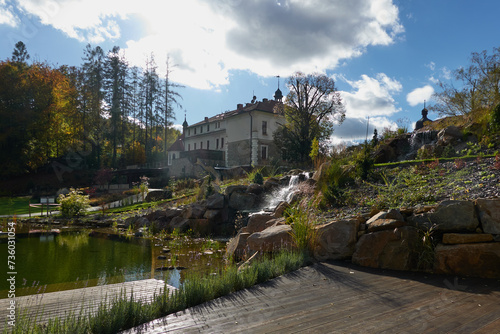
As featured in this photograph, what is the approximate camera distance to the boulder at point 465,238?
433 centimetres

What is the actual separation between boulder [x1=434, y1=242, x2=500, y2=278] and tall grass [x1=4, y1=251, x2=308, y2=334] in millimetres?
1997

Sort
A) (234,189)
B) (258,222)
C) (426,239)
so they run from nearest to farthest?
(426,239), (258,222), (234,189)

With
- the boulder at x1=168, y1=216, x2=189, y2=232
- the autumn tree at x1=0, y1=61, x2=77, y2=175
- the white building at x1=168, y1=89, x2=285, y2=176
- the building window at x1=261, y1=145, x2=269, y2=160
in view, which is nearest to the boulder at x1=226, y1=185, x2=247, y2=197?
the boulder at x1=168, y1=216, x2=189, y2=232

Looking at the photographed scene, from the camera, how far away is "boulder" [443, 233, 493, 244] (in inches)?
170

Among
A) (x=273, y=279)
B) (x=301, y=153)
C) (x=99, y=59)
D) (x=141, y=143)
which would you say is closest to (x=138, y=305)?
(x=273, y=279)

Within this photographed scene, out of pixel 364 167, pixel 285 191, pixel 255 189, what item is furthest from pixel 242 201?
pixel 364 167

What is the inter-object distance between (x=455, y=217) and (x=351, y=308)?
250cm

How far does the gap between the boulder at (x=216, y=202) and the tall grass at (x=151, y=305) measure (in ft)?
25.3

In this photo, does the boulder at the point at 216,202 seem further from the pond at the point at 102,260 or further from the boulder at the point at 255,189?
the pond at the point at 102,260

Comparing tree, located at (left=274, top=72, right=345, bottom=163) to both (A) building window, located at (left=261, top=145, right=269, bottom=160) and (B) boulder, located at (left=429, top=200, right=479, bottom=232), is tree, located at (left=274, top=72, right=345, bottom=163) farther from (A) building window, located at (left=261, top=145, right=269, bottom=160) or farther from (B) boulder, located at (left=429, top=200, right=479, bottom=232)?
(B) boulder, located at (left=429, top=200, right=479, bottom=232)

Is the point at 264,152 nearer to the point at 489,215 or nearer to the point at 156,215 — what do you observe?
the point at 156,215

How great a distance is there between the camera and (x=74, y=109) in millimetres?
35469

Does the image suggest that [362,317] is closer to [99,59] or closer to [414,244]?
Answer: [414,244]

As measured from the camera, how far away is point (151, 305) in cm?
315
